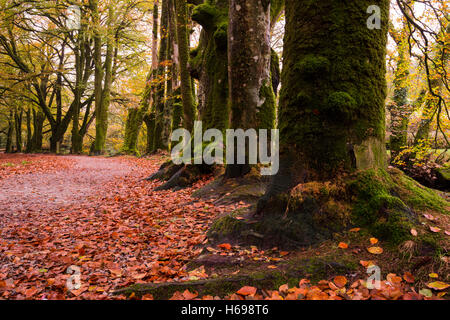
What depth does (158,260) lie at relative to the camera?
11.1ft

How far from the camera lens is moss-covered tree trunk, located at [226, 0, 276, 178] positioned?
538cm

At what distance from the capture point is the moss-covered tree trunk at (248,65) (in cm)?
538

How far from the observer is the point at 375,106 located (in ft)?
9.53

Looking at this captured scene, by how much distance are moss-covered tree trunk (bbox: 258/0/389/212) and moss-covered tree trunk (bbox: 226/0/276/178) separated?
8.45 ft

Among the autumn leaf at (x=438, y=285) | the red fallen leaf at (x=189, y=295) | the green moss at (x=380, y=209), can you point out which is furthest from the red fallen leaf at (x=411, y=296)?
the red fallen leaf at (x=189, y=295)

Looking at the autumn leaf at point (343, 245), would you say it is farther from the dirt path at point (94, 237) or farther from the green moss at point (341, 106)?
the dirt path at point (94, 237)

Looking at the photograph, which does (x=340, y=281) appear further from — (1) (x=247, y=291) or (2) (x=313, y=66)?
(2) (x=313, y=66)

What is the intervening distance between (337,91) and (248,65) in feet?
9.95

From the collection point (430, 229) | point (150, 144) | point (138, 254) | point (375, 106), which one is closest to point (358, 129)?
point (375, 106)

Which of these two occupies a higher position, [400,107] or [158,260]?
[400,107]

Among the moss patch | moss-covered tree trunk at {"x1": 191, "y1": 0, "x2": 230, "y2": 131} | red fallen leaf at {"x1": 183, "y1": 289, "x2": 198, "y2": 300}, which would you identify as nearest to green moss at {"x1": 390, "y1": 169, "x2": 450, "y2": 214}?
the moss patch

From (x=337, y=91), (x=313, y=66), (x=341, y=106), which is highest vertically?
(x=313, y=66)

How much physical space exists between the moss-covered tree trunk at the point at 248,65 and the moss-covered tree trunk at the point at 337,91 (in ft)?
8.45

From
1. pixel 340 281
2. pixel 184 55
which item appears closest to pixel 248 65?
pixel 184 55
